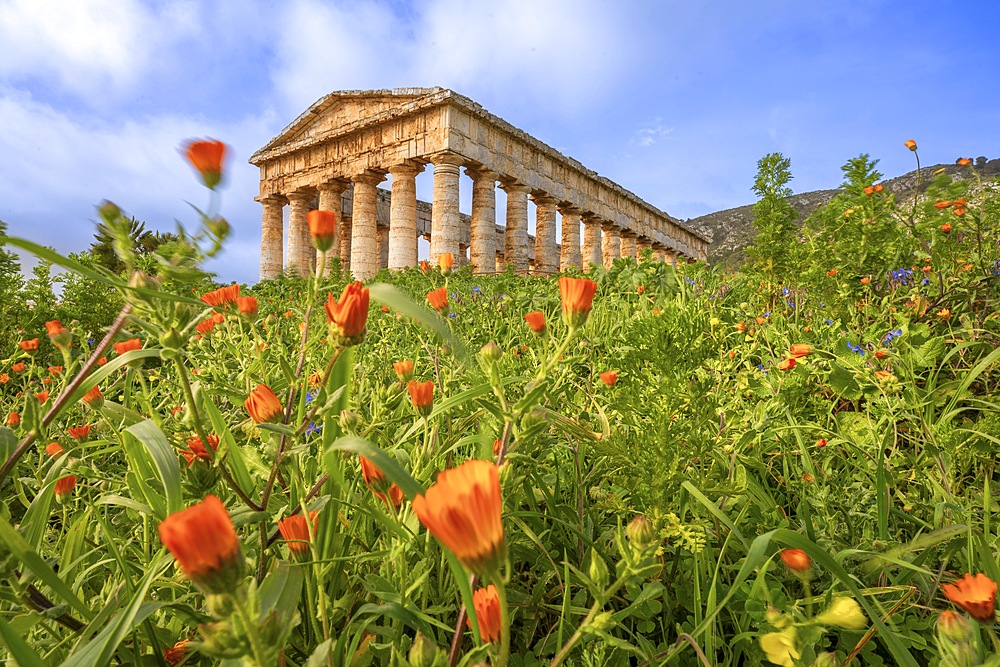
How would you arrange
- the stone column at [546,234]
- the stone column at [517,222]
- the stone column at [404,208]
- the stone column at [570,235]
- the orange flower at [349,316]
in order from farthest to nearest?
the stone column at [570,235]
the stone column at [546,234]
the stone column at [517,222]
the stone column at [404,208]
the orange flower at [349,316]

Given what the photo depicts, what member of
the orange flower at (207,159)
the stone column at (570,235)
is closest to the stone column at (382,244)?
the stone column at (570,235)

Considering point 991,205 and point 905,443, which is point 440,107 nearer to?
point 991,205

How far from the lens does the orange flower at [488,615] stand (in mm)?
661

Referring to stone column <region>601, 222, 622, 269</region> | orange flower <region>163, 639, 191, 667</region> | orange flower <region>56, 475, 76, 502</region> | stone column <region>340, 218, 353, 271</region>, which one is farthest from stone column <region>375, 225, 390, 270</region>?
orange flower <region>163, 639, 191, 667</region>

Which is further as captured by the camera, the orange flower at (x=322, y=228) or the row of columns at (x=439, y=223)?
the row of columns at (x=439, y=223)

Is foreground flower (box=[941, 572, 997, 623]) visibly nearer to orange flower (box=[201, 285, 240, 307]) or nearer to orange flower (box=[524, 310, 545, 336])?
orange flower (box=[524, 310, 545, 336])

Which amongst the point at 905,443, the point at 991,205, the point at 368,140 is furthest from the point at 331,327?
the point at 368,140

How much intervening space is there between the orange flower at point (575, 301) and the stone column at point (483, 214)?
54.7ft

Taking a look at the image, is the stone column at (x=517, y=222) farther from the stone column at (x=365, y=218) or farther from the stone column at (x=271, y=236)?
the stone column at (x=271, y=236)

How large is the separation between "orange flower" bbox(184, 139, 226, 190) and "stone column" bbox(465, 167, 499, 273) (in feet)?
54.5

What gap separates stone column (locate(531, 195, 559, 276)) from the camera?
20.3 meters

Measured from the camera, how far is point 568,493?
5.57ft

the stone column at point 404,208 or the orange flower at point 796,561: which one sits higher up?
the stone column at point 404,208

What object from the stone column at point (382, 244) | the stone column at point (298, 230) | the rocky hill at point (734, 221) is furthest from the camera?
the rocky hill at point (734, 221)
